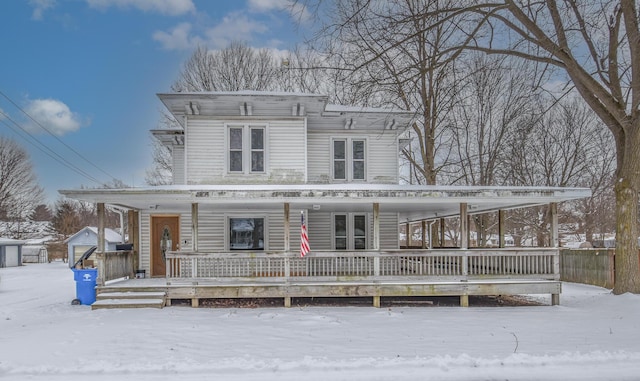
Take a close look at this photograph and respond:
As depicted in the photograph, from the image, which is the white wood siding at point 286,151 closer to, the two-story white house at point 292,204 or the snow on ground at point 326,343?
the two-story white house at point 292,204

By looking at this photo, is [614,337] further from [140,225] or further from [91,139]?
[91,139]

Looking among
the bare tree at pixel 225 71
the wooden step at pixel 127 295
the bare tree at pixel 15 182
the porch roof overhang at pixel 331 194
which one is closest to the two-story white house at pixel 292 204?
the porch roof overhang at pixel 331 194

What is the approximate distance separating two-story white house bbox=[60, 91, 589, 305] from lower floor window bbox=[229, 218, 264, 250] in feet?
0.11

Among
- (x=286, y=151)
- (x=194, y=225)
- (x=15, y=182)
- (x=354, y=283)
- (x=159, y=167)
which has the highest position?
(x=159, y=167)

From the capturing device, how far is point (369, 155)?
580 inches

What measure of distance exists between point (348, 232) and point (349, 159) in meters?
2.72

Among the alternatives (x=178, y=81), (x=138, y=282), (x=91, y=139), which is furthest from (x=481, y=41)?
(x=91, y=139)

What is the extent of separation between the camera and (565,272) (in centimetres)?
1753

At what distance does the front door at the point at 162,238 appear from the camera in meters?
13.5

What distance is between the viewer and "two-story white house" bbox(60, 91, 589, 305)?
10.6 meters

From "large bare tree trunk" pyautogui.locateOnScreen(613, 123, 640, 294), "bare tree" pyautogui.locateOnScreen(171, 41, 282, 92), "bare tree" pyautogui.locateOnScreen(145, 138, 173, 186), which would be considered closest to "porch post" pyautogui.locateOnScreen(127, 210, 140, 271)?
"bare tree" pyautogui.locateOnScreen(145, 138, 173, 186)

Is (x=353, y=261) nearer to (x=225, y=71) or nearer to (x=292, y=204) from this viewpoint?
(x=292, y=204)

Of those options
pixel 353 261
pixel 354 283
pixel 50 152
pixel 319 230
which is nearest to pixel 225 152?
pixel 319 230

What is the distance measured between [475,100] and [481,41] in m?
13.8
